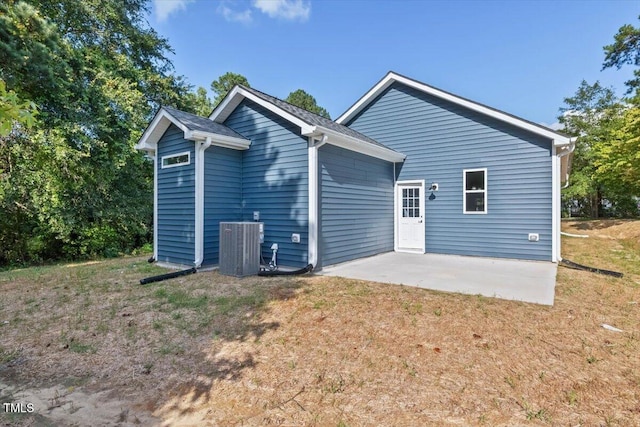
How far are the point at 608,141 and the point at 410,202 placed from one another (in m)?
14.6

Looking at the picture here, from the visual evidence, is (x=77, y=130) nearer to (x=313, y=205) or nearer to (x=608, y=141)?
(x=313, y=205)

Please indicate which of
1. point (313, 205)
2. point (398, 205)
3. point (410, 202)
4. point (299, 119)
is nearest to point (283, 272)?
point (313, 205)

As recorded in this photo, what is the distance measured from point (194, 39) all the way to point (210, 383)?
1499 cm

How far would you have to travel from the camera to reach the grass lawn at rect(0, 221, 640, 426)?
2389 millimetres

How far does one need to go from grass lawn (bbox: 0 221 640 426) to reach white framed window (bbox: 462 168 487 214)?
374 cm

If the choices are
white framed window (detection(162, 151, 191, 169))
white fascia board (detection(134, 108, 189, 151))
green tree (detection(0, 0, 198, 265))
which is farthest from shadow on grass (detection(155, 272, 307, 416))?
green tree (detection(0, 0, 198, 265))

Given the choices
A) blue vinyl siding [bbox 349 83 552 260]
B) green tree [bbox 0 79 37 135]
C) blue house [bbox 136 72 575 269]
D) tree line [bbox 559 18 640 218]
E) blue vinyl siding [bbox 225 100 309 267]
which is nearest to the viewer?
green tree [bbox 0 79 37 135]

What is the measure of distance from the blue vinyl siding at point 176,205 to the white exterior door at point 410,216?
575 centimetres

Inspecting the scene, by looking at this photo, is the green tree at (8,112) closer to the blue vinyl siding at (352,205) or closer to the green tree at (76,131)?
the blue vinyl siding at (352,205)

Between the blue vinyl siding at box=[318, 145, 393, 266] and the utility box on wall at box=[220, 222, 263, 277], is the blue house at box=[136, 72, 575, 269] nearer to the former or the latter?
the blue vinyl siding at box=[318, 145, 393, 266]

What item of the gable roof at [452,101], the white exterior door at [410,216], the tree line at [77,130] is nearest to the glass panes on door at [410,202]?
the white exterior door at [410,216]

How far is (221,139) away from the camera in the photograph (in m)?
7.21

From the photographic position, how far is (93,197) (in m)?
11.5

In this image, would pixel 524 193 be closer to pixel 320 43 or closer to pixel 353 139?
pixel 353 139
